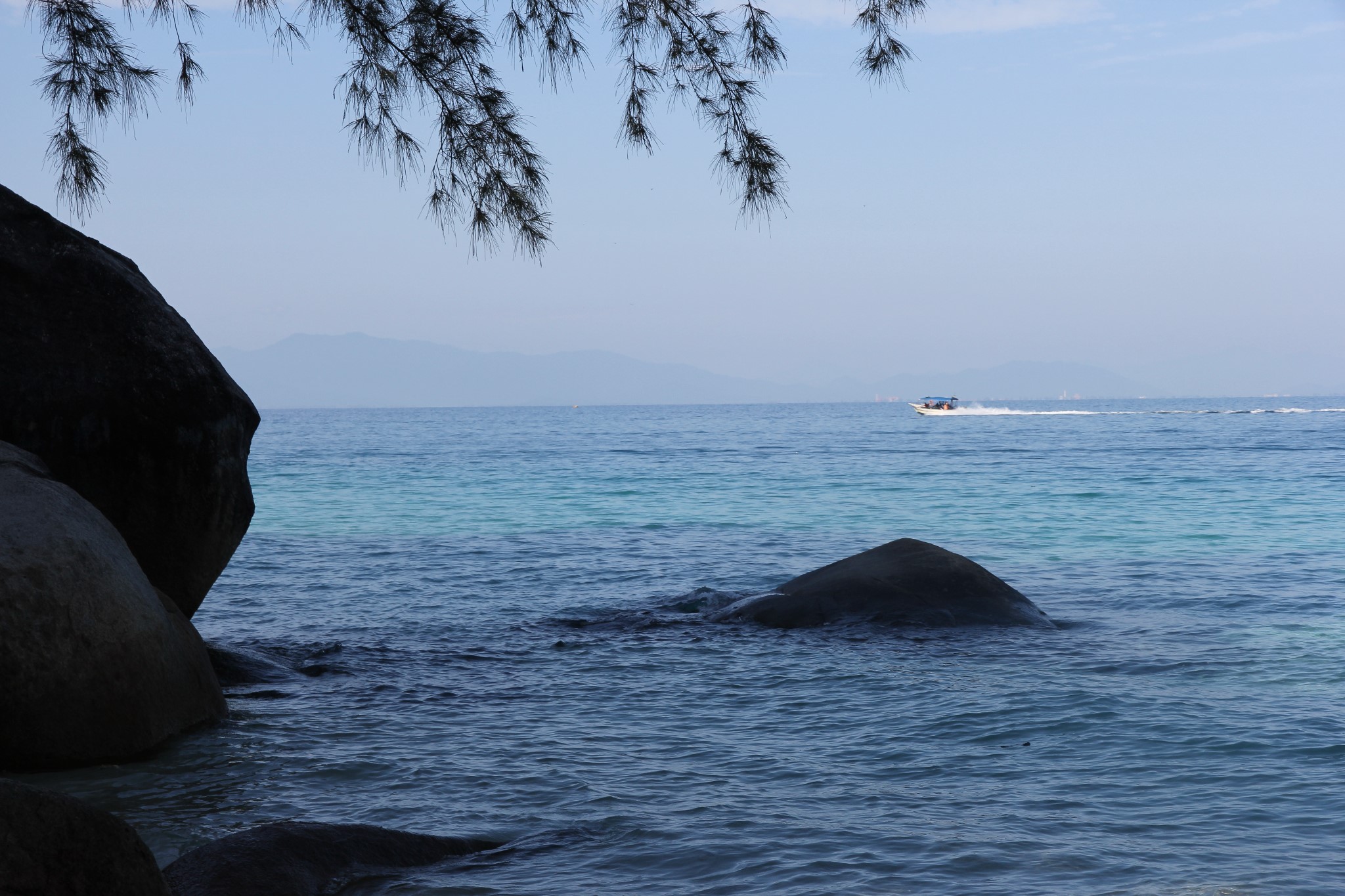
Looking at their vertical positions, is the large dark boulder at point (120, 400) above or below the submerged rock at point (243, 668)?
above

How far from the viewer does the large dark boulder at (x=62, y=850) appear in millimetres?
3283

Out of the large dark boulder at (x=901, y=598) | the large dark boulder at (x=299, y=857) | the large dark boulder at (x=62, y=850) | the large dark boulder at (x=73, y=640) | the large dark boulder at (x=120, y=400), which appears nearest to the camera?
the large dark boulder at (x=62, y=850)

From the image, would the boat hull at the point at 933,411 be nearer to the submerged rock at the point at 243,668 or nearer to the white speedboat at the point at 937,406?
the white speedboat at the point at 937,406

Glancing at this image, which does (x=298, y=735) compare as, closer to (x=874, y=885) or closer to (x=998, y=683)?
(x=874, y=885)

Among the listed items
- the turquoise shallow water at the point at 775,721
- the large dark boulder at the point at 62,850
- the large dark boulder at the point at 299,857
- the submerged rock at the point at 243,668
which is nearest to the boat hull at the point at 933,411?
the turquoise shallow water at the point at 775,721

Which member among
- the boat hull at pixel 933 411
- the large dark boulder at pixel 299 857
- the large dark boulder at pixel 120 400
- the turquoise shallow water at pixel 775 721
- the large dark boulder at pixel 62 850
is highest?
the boat hull at pixel 933 411

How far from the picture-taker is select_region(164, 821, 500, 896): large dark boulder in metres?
4.27

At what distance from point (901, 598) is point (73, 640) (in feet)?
24.0

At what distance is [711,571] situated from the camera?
51.3 feet

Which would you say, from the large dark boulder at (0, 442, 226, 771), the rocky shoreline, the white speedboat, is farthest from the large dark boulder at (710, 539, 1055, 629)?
the white speedboat

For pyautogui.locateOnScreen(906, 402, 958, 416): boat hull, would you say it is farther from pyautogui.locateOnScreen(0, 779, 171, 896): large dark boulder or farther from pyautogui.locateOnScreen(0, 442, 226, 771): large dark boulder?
pyautogui.locateOnScreen(0, 779, 171, 896): large dark boulder

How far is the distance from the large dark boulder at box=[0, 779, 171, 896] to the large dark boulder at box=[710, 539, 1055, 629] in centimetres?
779

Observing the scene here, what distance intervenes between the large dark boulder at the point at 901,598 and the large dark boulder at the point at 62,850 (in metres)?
7.79

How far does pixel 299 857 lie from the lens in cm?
459
